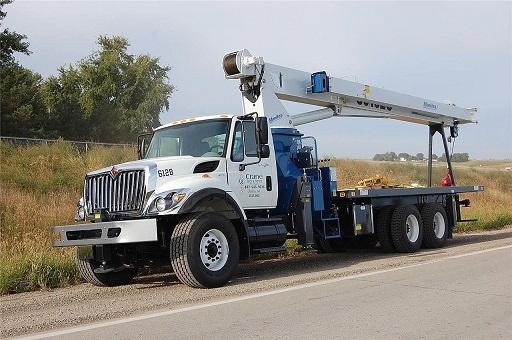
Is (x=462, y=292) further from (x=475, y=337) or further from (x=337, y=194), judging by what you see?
(x=337, y=194)

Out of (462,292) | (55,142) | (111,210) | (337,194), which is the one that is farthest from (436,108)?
(55,142)

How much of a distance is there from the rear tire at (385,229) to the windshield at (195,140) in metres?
4.94

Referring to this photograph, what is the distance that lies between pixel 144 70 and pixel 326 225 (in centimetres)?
3523

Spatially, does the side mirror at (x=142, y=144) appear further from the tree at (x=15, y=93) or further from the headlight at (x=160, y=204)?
the tree at (x=15, y=93)

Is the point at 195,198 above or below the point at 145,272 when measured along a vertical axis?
above

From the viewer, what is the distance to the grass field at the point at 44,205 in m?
9.12

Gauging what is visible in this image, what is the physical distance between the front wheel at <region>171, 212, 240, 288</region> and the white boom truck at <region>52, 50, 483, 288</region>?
2cm

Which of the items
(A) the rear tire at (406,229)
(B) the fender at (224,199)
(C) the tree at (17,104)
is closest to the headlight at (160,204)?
(B) the fender at (224,199)

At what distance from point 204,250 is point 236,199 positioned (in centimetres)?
109

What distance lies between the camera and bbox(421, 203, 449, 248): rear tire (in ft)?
42.9

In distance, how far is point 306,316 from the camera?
6055 mm

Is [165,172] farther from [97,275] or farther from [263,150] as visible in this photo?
[97,275]

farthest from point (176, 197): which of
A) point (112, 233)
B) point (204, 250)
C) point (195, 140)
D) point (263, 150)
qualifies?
point (263, 150)

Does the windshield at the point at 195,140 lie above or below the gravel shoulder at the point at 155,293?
above
